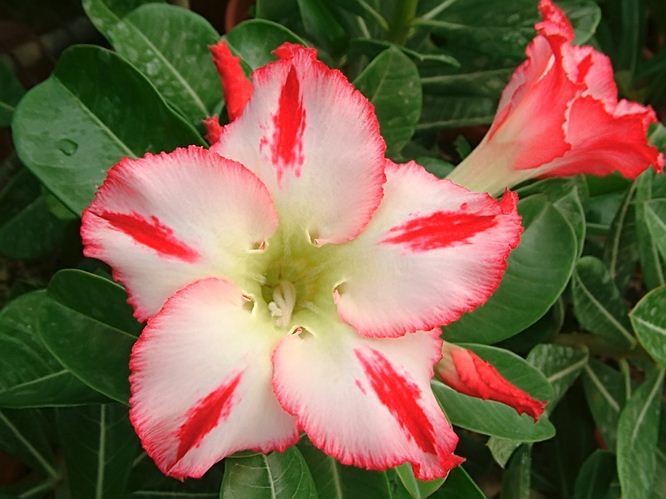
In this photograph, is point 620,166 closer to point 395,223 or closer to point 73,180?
point 395,223

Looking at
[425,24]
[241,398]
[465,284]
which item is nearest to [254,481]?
[241,398]

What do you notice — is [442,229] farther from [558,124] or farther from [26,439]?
[26,439]

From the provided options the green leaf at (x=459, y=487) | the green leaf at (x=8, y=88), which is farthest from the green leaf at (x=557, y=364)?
the green leaf at (x=8, y=88)

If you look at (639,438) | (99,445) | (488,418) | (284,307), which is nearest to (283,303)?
(284,307)

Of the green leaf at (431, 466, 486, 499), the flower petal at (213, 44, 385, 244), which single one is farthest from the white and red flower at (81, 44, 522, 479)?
the green leaf at (431, 466, 486, 499)

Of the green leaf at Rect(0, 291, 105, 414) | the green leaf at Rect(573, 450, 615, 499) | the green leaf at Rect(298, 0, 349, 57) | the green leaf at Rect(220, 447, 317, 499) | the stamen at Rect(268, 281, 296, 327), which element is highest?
the green leaf at Rect(298, 0, 349, 57)

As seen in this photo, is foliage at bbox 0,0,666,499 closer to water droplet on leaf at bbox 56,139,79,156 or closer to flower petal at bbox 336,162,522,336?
water droplet on leaf at bbox 56,139,79,156
